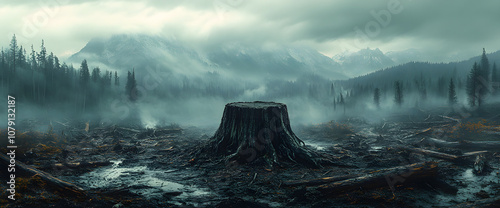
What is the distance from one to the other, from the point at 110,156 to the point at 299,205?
16913 mm

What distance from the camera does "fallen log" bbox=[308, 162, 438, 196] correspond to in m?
10.6

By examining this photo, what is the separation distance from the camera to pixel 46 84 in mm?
73750

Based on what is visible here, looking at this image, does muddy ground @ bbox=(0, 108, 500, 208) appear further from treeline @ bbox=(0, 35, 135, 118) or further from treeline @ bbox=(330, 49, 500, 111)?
treeline @ bbox=(0, 35, 135, 118)

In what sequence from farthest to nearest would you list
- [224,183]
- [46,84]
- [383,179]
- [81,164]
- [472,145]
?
1. [46,84]
2. [472,145]
3. [81,164]
4. [224,183]
5. [383,179]

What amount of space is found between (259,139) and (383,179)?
771 cm

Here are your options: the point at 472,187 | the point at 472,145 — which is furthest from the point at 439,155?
the point at 472,187

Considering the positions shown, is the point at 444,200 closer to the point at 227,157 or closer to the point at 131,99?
the point at 227,157

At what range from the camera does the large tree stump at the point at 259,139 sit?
16.1 metres

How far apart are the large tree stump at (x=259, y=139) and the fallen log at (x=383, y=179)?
4585 millimetres

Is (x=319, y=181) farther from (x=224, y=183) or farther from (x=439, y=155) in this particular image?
(x=439, y=155)

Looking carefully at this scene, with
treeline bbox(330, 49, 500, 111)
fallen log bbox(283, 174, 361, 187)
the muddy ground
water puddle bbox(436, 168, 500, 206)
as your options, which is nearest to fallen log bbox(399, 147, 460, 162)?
the muddy ground

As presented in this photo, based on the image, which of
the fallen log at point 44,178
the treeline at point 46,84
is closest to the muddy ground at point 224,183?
the fallen log at point 44,178

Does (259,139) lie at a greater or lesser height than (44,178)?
greater

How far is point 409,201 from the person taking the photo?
987 centimetres
